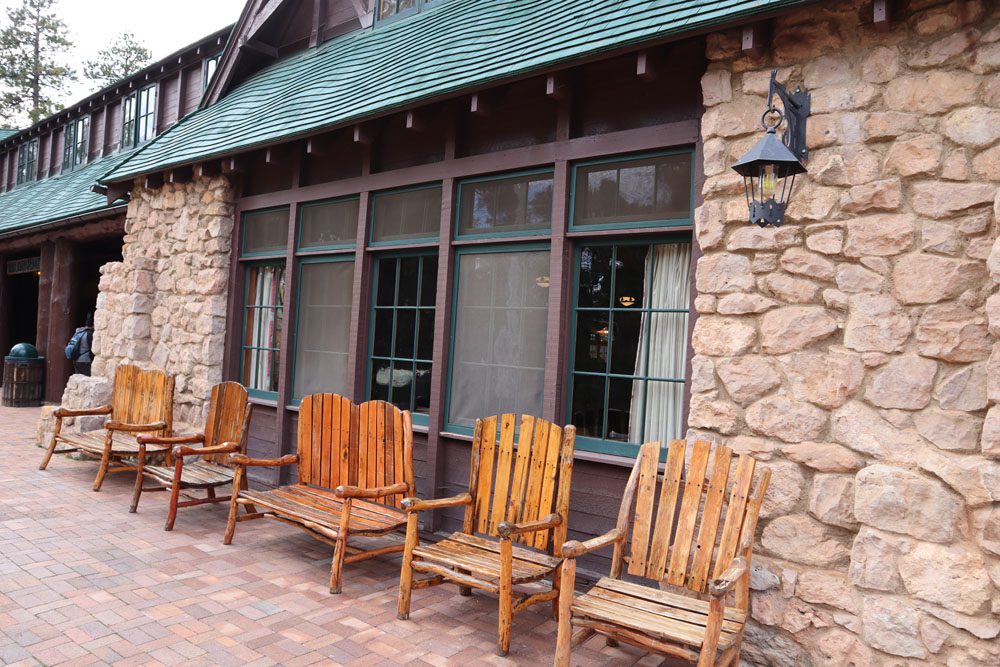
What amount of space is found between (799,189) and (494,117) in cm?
241

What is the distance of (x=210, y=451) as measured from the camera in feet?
17.4

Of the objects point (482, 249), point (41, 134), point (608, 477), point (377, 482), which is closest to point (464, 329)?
point (482, 249)

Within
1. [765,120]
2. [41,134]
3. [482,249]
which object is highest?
[41,134]

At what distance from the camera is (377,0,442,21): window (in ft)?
23.8

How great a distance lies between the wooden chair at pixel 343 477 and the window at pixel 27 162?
16089 millimetres

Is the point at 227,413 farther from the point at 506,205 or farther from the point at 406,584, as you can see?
the point at 506,205

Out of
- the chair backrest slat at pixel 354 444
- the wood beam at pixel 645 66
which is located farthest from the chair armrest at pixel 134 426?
the wood beam at pixel 645 66

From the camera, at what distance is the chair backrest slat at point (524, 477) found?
381cm

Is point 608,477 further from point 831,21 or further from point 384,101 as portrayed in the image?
point 384,101

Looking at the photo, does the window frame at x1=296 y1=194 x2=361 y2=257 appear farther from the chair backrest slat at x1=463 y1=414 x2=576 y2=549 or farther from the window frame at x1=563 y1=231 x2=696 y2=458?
the chair backrest slat at x1=463 y1=414 x2=576 y2=549

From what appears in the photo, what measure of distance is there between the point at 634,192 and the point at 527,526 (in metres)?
2.18

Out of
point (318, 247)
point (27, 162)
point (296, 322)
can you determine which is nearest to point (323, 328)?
point (296, 322)

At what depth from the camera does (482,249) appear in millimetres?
5180

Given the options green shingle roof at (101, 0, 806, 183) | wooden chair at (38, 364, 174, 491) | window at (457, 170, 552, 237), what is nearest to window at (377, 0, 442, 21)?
green shingle roof at (101, 0, 806, 183)
